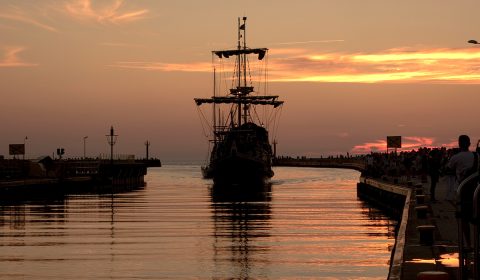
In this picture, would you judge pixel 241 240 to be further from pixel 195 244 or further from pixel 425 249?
pixel 425 249

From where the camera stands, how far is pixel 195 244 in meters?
31.2

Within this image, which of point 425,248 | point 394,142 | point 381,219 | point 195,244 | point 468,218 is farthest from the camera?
point 394,142

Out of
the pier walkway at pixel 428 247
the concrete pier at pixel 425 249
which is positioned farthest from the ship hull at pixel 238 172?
the pier walkway at pixel 428 247

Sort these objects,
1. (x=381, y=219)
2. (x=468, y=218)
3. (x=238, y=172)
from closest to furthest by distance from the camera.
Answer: (x=468, y=218) → (x=381, y=219) → (x=238, y=172)

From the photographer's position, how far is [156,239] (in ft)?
107

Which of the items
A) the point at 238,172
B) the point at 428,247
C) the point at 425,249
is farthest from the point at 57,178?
the point at 425,249

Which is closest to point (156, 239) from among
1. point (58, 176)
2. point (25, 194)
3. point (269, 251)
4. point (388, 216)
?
point (269, 251)

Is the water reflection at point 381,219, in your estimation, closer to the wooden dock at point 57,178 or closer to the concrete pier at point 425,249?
the concrete pier at point 425,249

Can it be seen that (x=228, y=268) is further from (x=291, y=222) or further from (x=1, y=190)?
(x=1, y=190)

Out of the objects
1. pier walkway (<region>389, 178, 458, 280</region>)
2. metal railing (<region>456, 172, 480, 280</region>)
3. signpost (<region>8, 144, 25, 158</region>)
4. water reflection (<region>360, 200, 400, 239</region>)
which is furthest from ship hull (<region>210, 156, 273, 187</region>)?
metal railing (<region>456, 172, 480, 280</region>)

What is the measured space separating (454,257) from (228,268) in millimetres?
8094

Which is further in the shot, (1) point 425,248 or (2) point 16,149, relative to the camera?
(2) point 16,149

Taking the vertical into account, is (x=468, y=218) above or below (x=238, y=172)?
above

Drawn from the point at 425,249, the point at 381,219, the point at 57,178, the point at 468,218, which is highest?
the point at 468,218
